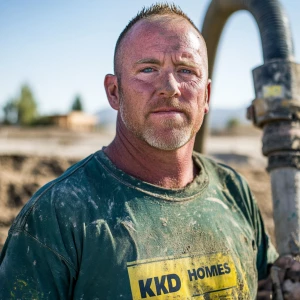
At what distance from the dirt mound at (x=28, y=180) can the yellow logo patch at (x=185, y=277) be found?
3875mm

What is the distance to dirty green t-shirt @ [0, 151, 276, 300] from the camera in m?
1.74

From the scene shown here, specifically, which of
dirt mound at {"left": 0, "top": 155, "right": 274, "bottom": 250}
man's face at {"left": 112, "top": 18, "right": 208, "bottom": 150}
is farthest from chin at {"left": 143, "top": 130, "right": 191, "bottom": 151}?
dirt mound at {"left": 0, "top": 155, "right": 274, "bottom": 250}

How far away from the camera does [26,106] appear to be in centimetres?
4244

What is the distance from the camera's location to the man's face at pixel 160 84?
1961mm

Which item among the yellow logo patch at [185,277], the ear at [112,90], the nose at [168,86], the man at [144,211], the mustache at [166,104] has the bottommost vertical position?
the yellow logo patch at [185,277]

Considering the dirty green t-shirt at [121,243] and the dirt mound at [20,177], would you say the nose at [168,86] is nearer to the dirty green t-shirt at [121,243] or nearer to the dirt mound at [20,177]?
the dirty green t-shirt at [121,243]

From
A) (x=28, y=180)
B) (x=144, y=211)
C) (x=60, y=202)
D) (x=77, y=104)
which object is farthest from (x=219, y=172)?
(x=77, y=104)

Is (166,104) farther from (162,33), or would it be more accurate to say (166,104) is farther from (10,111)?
(10,111)

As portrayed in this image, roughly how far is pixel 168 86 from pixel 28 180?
6111 mm

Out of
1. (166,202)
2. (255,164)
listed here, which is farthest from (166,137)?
(255,164)

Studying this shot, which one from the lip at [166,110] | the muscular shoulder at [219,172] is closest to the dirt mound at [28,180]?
the muscular shoulder at [219,172]

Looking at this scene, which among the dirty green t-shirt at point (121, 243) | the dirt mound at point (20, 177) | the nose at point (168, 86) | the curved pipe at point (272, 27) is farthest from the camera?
the dirt mound at point (20, 177)

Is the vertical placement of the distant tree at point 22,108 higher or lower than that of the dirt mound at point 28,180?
higher

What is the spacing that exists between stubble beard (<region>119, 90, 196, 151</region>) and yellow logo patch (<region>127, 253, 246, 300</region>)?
49cm
